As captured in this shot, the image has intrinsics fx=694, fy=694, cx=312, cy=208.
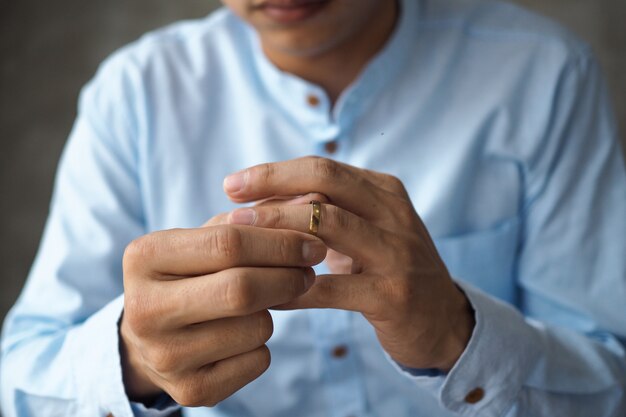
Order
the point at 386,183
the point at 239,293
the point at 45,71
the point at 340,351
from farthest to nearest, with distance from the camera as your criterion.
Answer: the point at 45,71 → the point at 340,351 → the point at 386,183 → the point at 239,293

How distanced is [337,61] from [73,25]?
0.58m

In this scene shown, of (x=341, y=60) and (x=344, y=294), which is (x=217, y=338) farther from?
(x=341, y=60)

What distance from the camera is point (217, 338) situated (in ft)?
1.84

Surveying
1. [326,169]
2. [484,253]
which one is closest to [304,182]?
[326,169]

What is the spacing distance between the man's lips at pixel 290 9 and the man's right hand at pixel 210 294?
28cm

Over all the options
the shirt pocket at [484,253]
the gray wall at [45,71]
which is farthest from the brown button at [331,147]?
the gray wall at [45,71]

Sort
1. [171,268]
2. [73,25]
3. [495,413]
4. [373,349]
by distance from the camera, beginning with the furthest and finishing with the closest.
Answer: [73,25], [373,349], [495,413], [171,268]

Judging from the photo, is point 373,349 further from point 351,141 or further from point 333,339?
point 351,141

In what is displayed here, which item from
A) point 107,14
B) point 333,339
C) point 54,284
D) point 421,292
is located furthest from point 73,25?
point 421,292

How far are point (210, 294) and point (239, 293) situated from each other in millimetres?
24

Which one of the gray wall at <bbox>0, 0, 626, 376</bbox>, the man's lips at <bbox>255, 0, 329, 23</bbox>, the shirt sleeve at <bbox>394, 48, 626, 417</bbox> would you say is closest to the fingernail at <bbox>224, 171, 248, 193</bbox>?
the man's lips at <bbox>255, 0, 329, 23</bbox>

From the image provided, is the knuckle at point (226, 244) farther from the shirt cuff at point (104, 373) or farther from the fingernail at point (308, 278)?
the shirt cuff at point (104, 373)

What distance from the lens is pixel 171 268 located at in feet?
1.83

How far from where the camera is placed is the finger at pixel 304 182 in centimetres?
59
